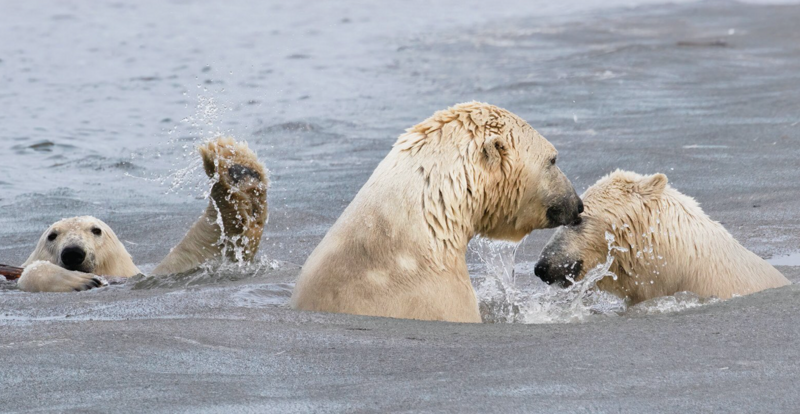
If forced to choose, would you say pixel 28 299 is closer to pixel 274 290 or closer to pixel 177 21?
pixel 274 290

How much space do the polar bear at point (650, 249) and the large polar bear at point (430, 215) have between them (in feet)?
2.54

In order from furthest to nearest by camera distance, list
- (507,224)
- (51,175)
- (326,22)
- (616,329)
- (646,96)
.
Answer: (326,22) → (646,96) → (51,175) → (507,224) → (616,329)

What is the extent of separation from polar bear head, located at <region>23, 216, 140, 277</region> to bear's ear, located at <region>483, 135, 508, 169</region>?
377 cm

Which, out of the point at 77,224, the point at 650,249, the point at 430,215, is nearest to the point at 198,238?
the point at 77,224

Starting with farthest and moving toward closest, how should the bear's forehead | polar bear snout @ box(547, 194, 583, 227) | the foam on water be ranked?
the bear's forehead → the foam on water → polar bear snout @ box(547, 194, 583, 227)

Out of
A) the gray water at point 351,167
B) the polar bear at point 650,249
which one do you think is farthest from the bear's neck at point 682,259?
the gray water at point 351,167

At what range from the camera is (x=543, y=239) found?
866 cm

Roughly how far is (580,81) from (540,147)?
35.8 feet

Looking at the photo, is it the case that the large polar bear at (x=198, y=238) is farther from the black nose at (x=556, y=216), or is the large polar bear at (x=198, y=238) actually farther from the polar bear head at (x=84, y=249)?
the black nose at (x=556, y=216)

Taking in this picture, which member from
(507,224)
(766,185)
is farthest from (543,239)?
(507,224)

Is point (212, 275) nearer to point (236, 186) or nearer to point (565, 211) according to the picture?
point (236, 186)

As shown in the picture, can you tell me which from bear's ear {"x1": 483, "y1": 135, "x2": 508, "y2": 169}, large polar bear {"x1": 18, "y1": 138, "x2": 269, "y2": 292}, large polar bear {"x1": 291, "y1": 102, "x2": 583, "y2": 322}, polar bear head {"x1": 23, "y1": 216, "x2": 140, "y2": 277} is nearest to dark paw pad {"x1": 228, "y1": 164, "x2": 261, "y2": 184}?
large polar bear {"x1": 18, "y1": 138, "x2": 269, "y2": 292}

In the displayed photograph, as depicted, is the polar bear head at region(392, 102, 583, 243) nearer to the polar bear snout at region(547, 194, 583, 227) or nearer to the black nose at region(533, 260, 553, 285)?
the polar bear snout at region(547, 194, 583, 227)

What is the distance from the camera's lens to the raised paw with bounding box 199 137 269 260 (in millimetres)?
7070
